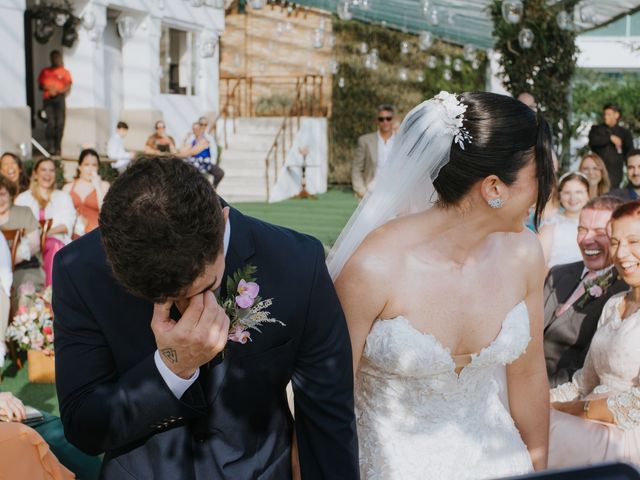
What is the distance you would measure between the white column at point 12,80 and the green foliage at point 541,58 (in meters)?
8.73

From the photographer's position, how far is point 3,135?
1465cm

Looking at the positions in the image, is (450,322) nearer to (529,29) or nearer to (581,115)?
(529,29)

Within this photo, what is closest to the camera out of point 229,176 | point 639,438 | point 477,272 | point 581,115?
point 477,272

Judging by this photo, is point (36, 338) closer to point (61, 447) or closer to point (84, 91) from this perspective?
point (61, 447)

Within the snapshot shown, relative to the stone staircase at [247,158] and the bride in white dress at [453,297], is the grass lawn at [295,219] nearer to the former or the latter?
the stone staircase at [247,158]

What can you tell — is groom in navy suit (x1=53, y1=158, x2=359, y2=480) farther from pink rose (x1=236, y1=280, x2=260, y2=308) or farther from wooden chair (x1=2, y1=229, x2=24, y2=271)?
wooden chair (x1=2, y1=229, x2=24, y2=271)

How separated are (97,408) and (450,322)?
123cm

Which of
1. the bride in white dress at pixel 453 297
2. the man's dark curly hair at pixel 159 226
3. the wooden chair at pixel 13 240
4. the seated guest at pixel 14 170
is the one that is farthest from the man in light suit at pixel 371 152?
the man's dark curly hair at pixel 159 226

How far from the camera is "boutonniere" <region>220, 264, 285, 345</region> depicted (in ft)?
5.86

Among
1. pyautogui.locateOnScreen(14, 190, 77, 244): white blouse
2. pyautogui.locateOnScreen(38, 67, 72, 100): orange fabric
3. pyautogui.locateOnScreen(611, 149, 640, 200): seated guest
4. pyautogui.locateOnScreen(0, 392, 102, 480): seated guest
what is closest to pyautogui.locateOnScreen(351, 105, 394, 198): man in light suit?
pyautogui.locateOnScreen(611, 149, 640, 200): seated guest

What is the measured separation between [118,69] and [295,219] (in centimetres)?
665

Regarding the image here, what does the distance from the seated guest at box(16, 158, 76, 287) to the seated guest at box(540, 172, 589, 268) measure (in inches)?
174

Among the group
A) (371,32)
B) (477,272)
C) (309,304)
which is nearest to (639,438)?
(477,272)

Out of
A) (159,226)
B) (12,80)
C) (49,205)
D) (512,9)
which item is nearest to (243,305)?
(159,226)
